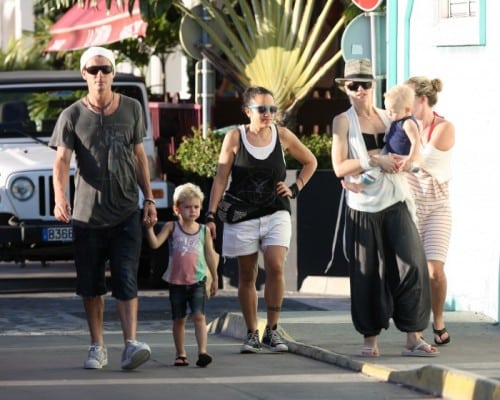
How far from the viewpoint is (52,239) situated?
17.0m

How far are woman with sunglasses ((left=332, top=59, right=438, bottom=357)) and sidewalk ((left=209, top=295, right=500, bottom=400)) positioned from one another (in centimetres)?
23

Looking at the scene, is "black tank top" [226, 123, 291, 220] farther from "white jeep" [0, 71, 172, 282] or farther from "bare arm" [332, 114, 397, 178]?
"white jeep" [0, 71, 172, 282]

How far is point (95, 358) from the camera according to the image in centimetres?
1073

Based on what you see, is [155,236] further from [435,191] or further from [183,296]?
[435,191]

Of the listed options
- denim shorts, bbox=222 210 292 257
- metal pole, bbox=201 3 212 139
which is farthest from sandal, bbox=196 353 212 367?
metal pole, bbox=201 3 212 139

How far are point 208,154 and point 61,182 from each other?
7.67m

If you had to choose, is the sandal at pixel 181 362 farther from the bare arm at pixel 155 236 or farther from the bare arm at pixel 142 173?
the bare arm at pixel 142 173

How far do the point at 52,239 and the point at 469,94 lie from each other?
5.10m

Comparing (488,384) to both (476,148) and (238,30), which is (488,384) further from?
(238,30)

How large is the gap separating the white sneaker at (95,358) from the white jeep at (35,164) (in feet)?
18.7

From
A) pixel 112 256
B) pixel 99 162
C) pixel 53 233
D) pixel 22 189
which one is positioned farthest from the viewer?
pixel 22 189

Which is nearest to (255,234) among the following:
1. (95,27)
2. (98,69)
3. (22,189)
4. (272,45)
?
(98,69)

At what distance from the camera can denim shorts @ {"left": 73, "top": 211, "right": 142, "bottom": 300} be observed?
1066cm

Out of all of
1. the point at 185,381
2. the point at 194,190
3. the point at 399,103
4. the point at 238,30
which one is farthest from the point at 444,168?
the point at 238,30
